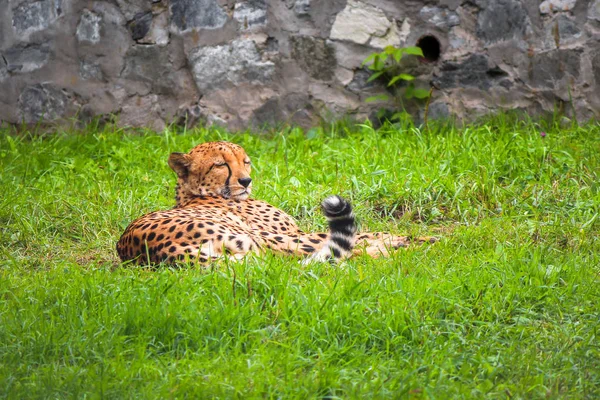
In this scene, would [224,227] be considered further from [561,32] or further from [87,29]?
[561,32]

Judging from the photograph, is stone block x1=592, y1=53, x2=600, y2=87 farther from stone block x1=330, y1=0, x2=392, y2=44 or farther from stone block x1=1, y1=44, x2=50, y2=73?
stone block x1=1, y1=44, x2=50, y2=73

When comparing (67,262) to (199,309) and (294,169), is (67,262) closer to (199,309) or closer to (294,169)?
(199,309)

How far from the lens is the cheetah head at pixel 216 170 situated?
4.89 metres

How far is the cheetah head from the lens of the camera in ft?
16.1

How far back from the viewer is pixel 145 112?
277 inches

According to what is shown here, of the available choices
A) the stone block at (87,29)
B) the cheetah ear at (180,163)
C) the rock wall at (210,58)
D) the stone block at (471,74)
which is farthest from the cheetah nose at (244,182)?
the stone block at (87,29)

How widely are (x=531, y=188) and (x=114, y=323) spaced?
119 inches

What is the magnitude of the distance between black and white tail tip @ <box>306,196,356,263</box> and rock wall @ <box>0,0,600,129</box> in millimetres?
2925

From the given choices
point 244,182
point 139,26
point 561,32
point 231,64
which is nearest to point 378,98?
point 231,64

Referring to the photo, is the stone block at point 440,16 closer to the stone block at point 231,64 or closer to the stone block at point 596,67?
the stone block at point 596,67

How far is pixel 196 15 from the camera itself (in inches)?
274

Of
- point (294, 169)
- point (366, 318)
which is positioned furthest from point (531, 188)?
point (366, 318)

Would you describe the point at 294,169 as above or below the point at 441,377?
below

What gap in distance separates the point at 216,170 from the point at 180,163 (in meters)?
0.23
